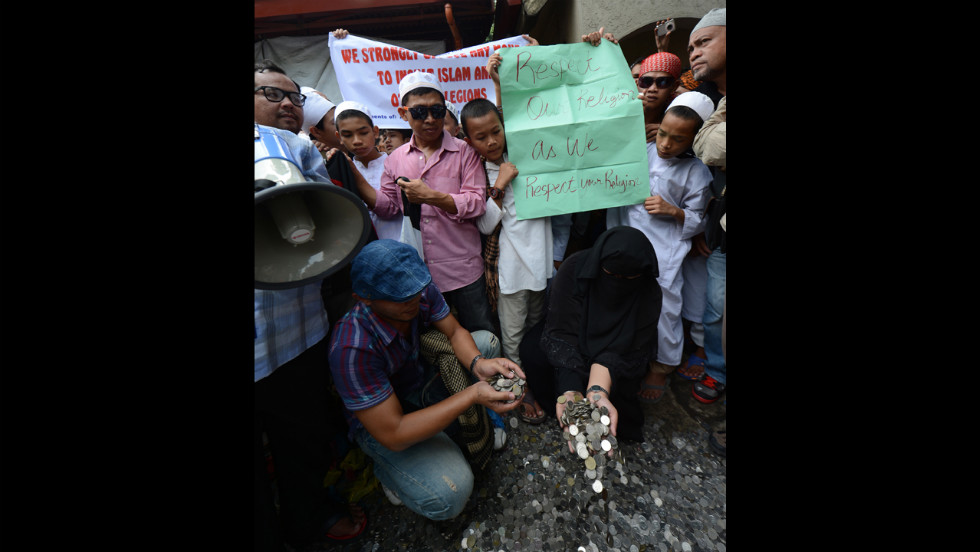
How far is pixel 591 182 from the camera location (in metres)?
2.25

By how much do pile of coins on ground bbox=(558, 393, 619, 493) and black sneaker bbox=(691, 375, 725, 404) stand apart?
1.27 meters

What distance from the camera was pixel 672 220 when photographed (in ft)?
7.56

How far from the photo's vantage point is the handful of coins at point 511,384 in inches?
64.4

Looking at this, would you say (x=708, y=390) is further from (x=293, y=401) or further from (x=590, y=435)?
(x=293, y=401)

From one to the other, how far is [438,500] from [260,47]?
5984 mm

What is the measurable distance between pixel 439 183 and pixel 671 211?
1425mm

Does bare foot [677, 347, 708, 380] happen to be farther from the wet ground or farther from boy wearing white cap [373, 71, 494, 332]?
boy wearing white cap [373, 71, 494, 332]

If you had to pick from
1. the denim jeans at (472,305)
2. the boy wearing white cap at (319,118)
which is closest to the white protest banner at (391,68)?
the boy wearing white cap at (319,118)

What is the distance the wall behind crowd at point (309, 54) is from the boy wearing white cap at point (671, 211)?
416 centimetres

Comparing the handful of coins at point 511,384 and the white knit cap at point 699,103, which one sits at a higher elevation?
the white knit cap at point 699,103

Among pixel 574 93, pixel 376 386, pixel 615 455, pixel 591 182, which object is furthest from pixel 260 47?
pixel 615 455

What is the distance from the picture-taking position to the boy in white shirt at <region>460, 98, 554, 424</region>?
2.23 metres

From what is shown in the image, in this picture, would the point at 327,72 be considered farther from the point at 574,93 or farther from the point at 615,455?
the point at 615,455

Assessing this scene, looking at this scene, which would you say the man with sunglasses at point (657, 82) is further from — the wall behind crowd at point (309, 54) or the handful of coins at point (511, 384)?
the wall behind crowd at point (309, 54)
